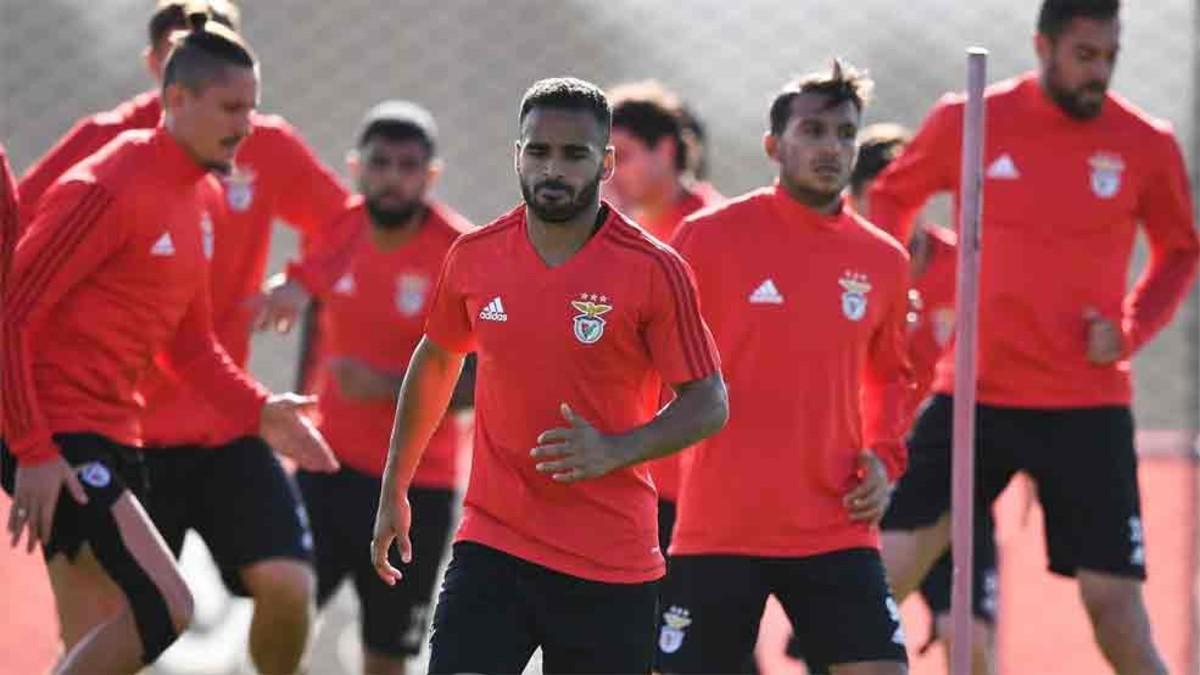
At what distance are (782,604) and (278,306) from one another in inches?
88.5

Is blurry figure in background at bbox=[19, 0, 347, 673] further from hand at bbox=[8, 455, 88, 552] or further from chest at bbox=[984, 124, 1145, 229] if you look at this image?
chest at bbox=[984, 124, 1145, 229]

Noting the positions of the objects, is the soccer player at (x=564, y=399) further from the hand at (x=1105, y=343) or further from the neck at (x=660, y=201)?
the neck at (x=660, y=201)

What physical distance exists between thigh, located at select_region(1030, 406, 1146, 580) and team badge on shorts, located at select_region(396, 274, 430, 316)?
2.37 meters

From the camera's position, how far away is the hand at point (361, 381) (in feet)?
30.7

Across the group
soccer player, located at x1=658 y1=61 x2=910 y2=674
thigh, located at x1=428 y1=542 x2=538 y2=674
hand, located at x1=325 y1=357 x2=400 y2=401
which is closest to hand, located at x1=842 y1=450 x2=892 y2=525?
soccer player, located at x1=658 y1=61 x2=910 y2=674

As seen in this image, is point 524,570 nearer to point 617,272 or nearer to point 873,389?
point 617,272

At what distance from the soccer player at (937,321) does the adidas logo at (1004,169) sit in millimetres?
690

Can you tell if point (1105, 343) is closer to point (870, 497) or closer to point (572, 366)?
point (870, 497)

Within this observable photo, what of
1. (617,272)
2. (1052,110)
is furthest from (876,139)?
(617,272)

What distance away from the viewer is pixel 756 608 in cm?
723

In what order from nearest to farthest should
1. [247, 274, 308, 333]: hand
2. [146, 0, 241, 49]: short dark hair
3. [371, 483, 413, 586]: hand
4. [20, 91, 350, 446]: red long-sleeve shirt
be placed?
[371, 483, 413, 586]: hand < [20, 91, 350, 446]: red long-sleeve shirt < [146, 0, 241, 49]: short dark hair < [247, 274, 308, 333]: hand

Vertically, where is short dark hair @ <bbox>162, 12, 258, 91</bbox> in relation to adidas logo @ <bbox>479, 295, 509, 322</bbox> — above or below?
above

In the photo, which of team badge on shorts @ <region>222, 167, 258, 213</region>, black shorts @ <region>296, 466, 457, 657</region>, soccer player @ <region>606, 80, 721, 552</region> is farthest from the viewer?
black shorts @ <region>296, 466, 457, 657</region>

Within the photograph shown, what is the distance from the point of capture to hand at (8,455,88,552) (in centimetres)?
712
